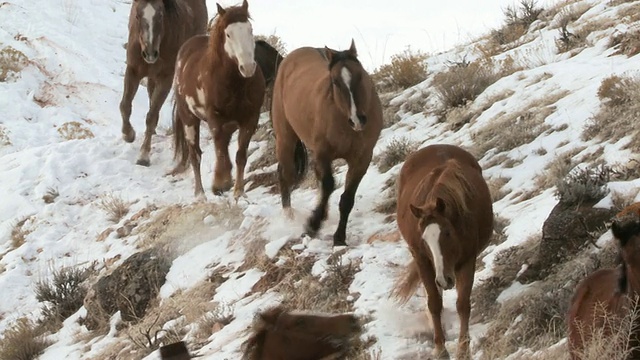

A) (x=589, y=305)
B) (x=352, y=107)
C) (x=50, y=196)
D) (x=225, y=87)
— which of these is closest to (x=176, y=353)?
(x=589, y=305)

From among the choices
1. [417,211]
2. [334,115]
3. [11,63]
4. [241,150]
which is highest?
[11,63]

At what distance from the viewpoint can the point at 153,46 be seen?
12438mm

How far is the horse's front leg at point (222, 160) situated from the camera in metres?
10.8

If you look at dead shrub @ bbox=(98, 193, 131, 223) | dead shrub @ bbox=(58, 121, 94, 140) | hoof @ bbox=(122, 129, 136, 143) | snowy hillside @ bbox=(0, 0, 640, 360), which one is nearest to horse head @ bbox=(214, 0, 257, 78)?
snowy hillside @ bbox=(0, 0, 640, 360)

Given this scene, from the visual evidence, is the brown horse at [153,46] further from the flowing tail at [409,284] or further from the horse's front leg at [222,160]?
the flowing tail at [409,284]

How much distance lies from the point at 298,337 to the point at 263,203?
8.76 metres

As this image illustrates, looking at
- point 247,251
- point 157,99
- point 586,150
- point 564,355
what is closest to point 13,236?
point 157,99

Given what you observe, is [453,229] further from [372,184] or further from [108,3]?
[108,3]

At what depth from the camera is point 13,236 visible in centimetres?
1245

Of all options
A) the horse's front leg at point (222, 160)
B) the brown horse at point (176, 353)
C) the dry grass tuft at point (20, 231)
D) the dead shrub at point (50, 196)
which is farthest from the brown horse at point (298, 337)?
the dead shrub at point (50, 196)

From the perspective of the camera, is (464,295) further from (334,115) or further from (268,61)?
(268,61)

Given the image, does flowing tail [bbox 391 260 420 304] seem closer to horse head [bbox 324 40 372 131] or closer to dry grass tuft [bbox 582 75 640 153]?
horse head [bbox 324 40 372 131]

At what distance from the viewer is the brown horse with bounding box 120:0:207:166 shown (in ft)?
41.0

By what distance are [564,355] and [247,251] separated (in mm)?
4665
